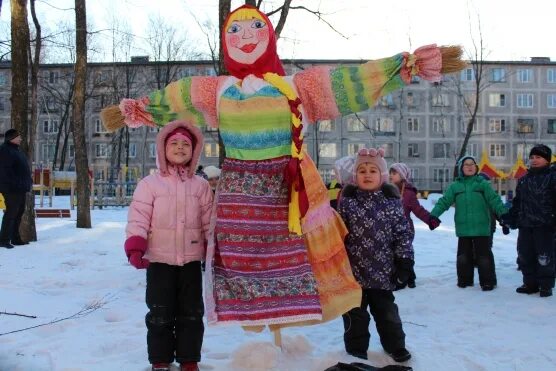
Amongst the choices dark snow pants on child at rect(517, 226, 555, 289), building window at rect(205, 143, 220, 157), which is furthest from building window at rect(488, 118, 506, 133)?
dark snow pants on child at rect(517, 226, 555, 289)

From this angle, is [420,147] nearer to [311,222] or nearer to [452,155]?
[452,155]

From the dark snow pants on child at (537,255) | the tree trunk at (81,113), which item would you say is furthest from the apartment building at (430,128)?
the dark snow pants on child at (537,255)

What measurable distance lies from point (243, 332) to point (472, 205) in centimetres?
345

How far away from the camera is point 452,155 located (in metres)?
52.8

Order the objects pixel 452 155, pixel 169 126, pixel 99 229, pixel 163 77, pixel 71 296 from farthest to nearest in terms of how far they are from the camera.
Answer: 1. pixel 452 155
2. pixel 163 77
3. pixel 99 229
4. pixel 71 296
5. pixel 169 126

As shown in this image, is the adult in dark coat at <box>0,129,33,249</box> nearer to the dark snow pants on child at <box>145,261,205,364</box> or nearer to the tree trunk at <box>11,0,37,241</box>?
the tree trunk at <box>11,0,37,241</box>

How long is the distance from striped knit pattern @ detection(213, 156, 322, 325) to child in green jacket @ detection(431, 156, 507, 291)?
10.9 ft

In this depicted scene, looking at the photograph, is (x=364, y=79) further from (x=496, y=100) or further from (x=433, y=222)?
(x=496, y=100)

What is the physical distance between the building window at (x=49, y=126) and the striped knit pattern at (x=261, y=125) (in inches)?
2169

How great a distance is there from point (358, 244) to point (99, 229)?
895 centimetres

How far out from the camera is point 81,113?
38.0ft

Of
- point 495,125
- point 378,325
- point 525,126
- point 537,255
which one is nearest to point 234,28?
point 378,325

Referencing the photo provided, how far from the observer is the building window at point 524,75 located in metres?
54.6

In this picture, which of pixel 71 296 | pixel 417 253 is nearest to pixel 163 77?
pixel 417 253
